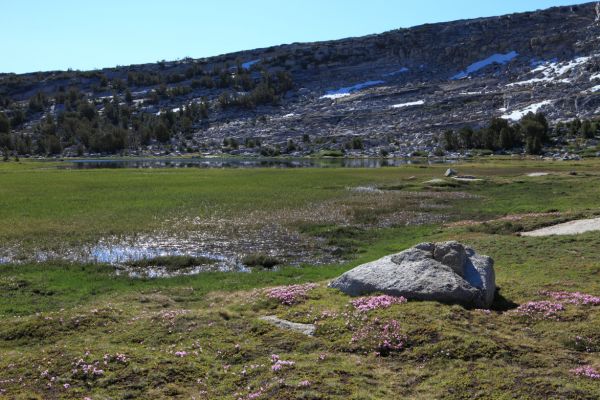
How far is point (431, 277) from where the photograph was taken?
16547 mm

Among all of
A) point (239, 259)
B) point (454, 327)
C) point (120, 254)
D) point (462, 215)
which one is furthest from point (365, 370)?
point (462, 215)

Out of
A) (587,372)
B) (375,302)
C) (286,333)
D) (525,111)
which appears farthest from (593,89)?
(286,333)

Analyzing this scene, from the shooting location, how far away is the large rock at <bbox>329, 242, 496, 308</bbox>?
53.1 ft

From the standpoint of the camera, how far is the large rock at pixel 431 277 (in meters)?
16.2

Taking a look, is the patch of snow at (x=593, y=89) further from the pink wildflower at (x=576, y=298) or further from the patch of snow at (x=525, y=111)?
the pink wildflower at (x=576, y=298)

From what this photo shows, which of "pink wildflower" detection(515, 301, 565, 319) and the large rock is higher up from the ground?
the large rock

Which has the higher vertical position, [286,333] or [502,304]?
[286,333]

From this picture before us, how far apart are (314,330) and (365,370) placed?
2.93m

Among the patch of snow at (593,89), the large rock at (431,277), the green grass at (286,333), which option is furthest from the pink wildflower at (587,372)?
the patch of snow at (593,89)

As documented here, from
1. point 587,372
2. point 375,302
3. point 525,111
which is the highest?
point 525,111

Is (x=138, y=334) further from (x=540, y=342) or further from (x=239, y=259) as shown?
(x=239, y=259)

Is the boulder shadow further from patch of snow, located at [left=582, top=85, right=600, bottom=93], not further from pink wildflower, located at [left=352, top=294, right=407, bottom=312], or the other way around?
patch of snow, located at [left=582, top=85, right=600, bottom=93]

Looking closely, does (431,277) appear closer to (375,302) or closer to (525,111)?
(375,302)

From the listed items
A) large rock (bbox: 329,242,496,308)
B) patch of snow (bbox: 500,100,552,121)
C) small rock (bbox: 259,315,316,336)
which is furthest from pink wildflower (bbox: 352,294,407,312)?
patch of snow (bbox: 500,100,552,121)
